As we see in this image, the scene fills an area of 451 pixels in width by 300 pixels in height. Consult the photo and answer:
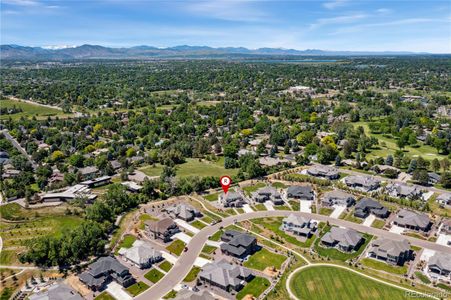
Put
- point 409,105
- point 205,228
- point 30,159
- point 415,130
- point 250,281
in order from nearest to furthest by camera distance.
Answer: point 250,281 → point 205,228 → point 30,159 → point 415,130 → point 409,105

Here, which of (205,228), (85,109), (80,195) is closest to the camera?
(205,228)

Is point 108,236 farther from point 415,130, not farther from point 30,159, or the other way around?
point 415,130

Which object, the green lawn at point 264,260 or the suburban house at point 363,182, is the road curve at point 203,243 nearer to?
the green lawn at point 264,260

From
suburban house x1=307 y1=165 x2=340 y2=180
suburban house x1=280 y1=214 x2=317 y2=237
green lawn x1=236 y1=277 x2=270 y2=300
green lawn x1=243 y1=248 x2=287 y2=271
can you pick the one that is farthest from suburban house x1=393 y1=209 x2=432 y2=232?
green lawn x1=236 y1=277 x2=270 y2=300

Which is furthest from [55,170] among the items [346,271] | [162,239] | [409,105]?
[409,105]

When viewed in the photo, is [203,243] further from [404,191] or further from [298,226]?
[404,191]

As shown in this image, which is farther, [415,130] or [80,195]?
[415,130]
